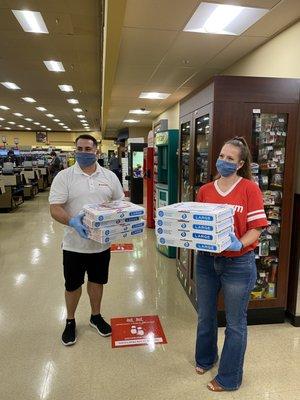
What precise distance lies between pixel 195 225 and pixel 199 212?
8 cm

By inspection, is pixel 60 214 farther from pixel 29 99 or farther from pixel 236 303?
pixel 29 99

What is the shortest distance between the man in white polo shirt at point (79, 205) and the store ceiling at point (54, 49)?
248 centimetres

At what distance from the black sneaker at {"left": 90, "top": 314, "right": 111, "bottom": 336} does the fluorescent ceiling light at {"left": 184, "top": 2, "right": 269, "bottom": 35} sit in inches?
127

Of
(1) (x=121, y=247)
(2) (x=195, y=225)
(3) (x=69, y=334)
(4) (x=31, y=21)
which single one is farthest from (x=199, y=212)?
(4) (x=31, y=21)

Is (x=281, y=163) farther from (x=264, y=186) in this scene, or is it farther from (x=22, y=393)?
(x=22, y=393)

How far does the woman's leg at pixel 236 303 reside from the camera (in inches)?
74.2

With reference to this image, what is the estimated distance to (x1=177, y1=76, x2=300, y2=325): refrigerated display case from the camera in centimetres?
270

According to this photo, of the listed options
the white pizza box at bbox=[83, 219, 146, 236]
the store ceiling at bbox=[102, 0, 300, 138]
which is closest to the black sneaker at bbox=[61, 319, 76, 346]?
the white pizza box at bbox=[83, 219, 146, 236]

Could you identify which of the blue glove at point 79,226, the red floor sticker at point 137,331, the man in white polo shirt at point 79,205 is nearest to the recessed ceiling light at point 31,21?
the man in white polo shirt at point 79,205

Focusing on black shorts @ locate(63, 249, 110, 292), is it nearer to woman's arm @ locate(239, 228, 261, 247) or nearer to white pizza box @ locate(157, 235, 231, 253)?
white pizza box @ locate(157, 235, 231, 253)

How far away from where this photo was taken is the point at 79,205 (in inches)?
93.7

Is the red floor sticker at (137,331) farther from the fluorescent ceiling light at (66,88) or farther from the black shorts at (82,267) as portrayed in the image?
the fluorescent ceiling light at (66,88)

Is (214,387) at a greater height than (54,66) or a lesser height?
lesser

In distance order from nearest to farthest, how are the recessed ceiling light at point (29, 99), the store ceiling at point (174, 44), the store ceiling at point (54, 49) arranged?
the store ceiling at point (174, 44), the store ceiling at point (54, 49), the recessed ceiling light at point (29, 99)
